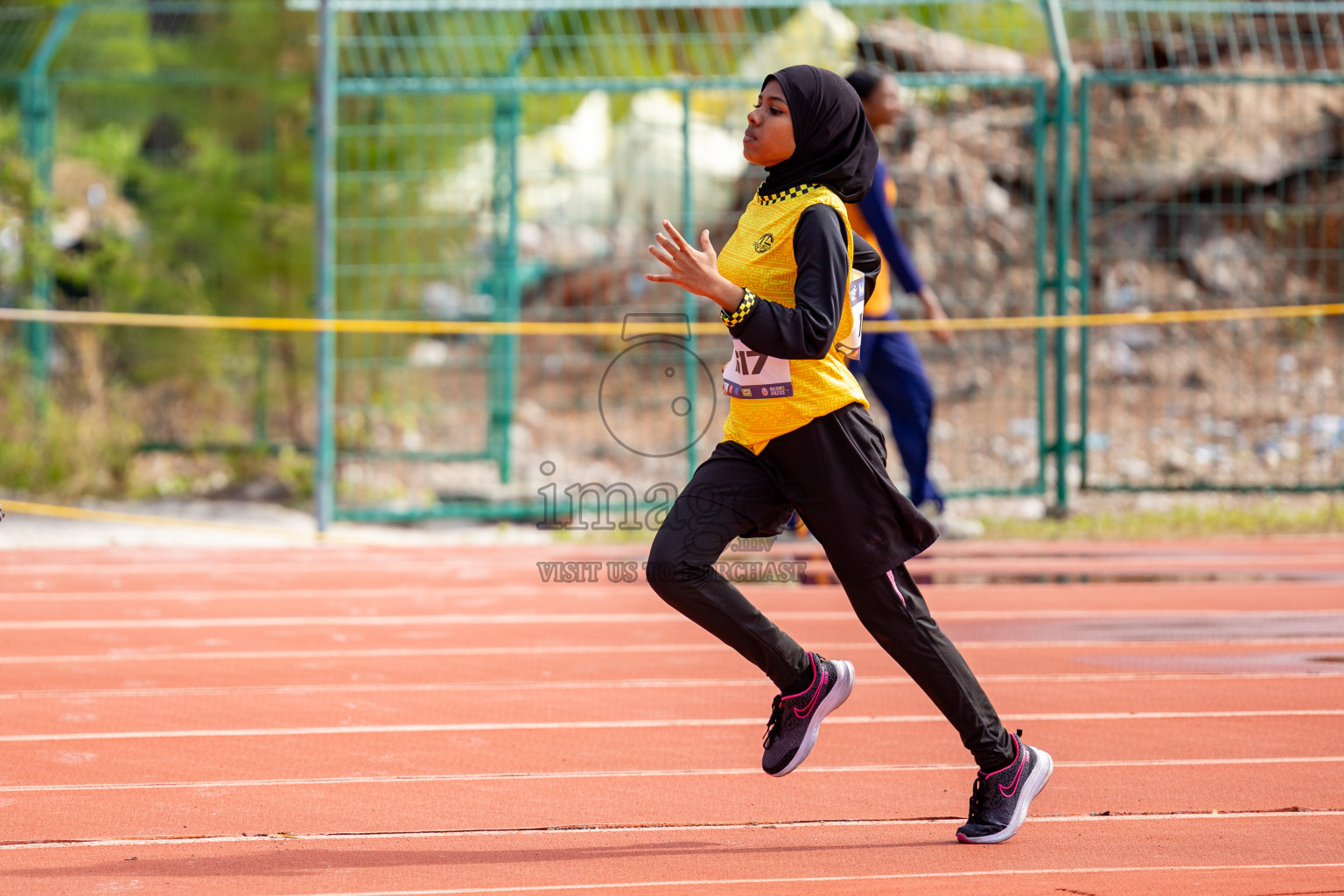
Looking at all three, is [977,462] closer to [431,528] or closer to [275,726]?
[431,528]

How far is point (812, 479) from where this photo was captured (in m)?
3.79

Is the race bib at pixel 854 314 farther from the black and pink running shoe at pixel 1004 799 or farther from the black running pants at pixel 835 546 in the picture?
the black and pink running shoe at pixel 1004 799

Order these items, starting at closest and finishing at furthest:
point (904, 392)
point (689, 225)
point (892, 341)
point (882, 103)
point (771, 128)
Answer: point (771, 128) < point (882, 103) < point (904, 392) < point (892, 341) < point (689, 225)

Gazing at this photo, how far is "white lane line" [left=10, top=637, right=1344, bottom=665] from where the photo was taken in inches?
243

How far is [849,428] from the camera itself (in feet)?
12.5

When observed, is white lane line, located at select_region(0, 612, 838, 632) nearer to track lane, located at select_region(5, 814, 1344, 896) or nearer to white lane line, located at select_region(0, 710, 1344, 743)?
white lane line, located at select_region(0, 710, 1344, 743)

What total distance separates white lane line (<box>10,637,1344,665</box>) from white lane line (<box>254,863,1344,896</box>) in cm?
269

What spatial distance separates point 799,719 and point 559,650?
2530mm

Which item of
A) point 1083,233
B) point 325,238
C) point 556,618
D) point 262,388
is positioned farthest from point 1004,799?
point 262,388

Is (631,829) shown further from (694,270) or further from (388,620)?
(388,620)

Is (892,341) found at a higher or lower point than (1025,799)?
higher

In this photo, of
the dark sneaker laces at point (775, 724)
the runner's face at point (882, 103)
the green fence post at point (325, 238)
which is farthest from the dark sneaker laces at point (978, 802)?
the green fence post at point (325, 238)

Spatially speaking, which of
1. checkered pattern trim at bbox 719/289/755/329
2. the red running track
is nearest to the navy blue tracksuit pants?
the red running track

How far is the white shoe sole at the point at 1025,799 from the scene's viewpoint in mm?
3744
